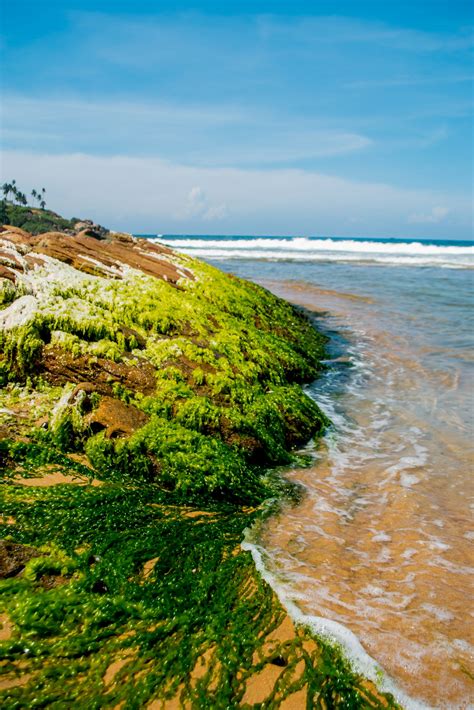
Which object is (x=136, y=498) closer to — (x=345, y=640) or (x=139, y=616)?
(x=139, y=616)

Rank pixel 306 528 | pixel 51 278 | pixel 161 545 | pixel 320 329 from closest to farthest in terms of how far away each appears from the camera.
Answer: pixel 161 545
pixel 306 528
pixel 51 278
pixel 320 329

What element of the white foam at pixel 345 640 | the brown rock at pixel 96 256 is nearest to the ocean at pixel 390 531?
the white foam at pixel 345 640

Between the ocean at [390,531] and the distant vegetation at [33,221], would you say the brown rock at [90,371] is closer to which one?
the ocean at [390,531]

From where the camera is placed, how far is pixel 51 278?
597cm

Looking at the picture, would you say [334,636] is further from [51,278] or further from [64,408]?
[51,278]

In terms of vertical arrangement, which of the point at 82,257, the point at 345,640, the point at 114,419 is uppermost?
the point at 82,257

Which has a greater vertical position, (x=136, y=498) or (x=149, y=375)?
(x=149, y=375)

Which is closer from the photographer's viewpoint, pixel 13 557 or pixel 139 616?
pixel 139 616

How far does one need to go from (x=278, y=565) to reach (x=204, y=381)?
7.84 ft

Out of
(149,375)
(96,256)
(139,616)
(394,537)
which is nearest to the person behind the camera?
(139,616)

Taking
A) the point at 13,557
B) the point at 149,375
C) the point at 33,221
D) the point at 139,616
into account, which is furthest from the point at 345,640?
the point at 33,221

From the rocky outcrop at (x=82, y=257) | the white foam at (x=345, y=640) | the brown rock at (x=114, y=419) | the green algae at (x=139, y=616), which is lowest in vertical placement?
the white foam at (x=345, y=640)

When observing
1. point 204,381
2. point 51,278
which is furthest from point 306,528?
point 51,278

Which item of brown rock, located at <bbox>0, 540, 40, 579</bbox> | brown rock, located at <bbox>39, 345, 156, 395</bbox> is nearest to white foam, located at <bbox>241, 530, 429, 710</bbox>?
brown rock, located at <bbox>0, 540, 40, 579</bbox>
